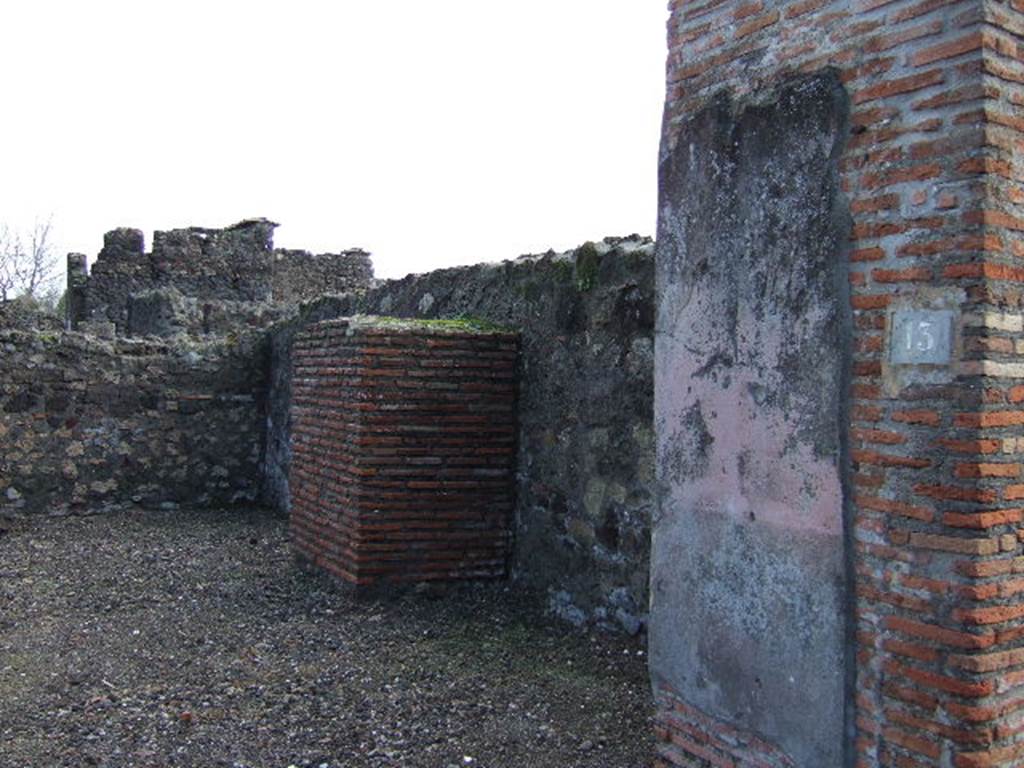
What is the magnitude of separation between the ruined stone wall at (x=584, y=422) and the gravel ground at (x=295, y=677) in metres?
0.25

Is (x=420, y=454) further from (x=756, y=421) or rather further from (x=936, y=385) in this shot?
(x=936, y=385)

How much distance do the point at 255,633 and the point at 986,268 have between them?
3917mm

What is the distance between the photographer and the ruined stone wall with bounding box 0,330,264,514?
27.3 feet

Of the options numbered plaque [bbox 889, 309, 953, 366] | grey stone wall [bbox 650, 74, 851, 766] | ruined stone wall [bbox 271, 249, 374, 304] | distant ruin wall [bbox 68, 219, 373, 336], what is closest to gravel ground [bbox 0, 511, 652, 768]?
grey stone wall [bbox 650, 74, 851, 766]

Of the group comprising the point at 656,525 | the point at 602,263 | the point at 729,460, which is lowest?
the point at 656,525

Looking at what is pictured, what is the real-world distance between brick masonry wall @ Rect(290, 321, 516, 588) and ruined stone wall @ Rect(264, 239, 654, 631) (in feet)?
0.45

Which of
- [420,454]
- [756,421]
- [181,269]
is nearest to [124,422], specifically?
[420,454]

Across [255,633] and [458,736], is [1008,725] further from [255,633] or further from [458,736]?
[255,633]

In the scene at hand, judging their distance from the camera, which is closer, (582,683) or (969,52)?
(969,52)

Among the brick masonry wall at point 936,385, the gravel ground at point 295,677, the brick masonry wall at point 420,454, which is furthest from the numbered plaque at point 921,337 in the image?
the brick masonry wall at point 420,454

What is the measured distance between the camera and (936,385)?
253cm

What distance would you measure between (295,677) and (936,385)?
3.05m

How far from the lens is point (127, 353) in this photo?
8852mm


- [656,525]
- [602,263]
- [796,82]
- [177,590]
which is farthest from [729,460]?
[177,590]
